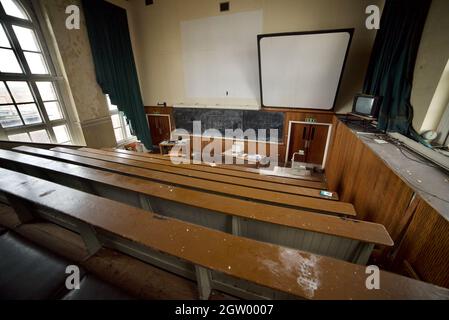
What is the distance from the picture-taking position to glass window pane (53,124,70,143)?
3.74m

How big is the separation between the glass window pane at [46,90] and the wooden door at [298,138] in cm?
552

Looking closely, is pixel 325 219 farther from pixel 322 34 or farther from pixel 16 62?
pixel 16 62

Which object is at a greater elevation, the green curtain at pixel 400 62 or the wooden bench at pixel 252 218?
the green curtain at pixel 400 62

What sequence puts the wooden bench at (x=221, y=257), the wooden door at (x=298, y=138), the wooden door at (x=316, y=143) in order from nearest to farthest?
the wooden bench at (x=221, y=257), the wooden door at (x=316, y=143), the wooden door at (x=298, y=138)

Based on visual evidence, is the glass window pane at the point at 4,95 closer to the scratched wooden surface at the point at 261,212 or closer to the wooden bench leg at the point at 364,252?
the scratched wooden surface at the point at 261,212

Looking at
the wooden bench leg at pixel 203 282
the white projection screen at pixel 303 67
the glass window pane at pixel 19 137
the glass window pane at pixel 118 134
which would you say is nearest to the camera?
the wooden bench leg at pixel 203 282

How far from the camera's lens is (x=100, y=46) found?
13.4 feet

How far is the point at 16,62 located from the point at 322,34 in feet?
18.4

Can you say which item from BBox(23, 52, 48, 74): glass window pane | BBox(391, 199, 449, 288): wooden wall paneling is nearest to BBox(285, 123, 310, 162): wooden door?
BBox(391, 199, 449, 288): wooden wall paneling

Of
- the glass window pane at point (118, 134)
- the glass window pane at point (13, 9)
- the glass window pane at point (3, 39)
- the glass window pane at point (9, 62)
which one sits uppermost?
the glass window pane at point (13, 9)

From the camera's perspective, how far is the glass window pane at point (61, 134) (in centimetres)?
374

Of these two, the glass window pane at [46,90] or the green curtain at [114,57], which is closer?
the glass window pane at [46,90]

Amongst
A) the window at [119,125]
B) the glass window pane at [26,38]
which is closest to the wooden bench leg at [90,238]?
the glass window pane at [26,38]
